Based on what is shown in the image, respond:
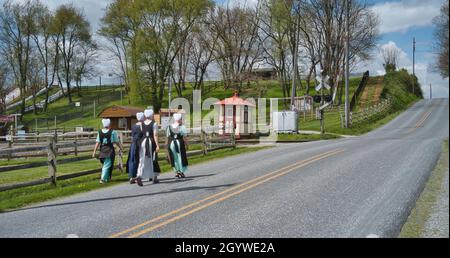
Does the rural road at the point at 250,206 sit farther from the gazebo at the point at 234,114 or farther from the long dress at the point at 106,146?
the gazebo at the point at 234,114

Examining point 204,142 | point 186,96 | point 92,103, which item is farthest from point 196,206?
point 92,103

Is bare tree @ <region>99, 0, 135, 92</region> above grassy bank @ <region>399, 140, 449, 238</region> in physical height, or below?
above

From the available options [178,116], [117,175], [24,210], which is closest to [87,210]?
[24,210]

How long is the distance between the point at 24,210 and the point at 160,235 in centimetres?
411

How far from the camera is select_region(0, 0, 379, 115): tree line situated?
5038 cm

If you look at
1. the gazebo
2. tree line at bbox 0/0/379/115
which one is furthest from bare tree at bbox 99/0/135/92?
the gazebo

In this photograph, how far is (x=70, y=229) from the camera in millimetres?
7176

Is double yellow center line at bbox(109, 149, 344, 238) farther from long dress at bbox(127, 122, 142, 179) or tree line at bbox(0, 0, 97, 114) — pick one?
tree line at bbox(0, 0, 97, 114)

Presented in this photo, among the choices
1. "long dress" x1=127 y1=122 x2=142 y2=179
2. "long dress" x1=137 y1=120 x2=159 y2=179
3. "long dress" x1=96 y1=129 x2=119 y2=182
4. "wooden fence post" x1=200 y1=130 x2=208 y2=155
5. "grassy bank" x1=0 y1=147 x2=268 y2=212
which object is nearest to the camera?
"grassy bank" x1=0 y1=147 x2=268 y2=212

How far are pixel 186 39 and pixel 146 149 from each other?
5028 cm

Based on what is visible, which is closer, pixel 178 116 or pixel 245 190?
pixel 245 190

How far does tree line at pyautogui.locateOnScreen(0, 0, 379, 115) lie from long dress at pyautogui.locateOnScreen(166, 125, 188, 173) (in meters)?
33.8

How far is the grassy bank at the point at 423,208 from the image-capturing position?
21.8ft

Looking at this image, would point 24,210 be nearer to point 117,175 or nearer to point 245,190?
point 245,190
